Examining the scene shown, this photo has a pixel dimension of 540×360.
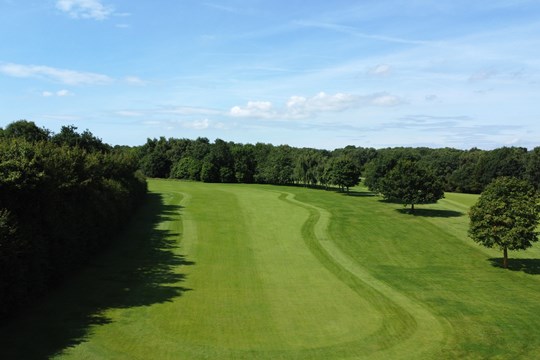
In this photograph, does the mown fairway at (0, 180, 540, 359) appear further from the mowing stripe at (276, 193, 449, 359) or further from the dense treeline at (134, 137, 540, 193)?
the dense treeline at (134, 137, 540, 193)

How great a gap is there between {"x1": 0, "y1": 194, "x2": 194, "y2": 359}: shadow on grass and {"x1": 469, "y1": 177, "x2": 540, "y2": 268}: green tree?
25228 millimetres

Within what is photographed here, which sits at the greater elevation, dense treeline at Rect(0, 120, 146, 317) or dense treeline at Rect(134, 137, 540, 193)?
dense treeline at Rect(134, 137, 540, 193)

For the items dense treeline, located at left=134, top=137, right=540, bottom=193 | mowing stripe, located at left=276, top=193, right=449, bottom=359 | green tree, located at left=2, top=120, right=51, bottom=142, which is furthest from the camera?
dense treeline, located at left=134, top=137, right=540, bottom=193

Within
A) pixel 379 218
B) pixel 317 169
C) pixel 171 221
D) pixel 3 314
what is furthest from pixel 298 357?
pixel 317 169

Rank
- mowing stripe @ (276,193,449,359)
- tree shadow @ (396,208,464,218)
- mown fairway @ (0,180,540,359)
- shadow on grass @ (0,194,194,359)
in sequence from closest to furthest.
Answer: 1. shadow on grass @ (0,194,194,359)
2. mown fairway @ (0,180,540,359)
3. mowing stripe @ (276,193,449,359)
4. tree shadow @ (396,208,464,218)

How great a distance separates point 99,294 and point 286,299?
38.1 ft

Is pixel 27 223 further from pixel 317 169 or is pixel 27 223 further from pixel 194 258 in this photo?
pixel 317 169

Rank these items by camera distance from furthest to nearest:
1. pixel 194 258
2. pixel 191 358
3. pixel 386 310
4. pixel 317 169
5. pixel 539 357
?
pixel 317 169, pixel 194 258, pixel 386 310, pixel 539 357, pixel 191 358

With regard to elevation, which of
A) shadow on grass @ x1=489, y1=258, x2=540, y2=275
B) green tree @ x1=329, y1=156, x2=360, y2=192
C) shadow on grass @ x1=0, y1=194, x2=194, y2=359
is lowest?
shadow on grass @ x1=0, y1=194, x2=194, y2=359

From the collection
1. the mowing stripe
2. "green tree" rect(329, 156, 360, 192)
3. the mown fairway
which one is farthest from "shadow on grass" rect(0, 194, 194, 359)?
"green tree" rect(329, 156, 360, 192)

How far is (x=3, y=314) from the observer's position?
20.4 meters

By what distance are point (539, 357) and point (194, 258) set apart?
25256 millimetres

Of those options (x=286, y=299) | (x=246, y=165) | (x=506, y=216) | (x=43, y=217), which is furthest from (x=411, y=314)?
(x=246, y=165)

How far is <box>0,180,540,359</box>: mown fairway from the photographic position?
1945cm
